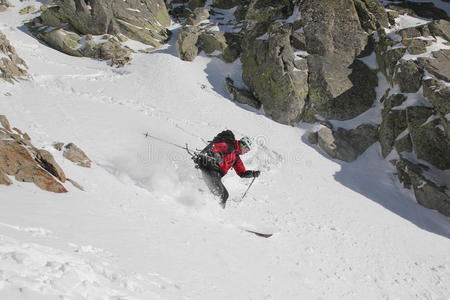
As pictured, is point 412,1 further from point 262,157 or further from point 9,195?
point 9,195

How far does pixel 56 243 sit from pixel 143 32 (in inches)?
1162

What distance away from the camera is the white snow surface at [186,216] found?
3963mm

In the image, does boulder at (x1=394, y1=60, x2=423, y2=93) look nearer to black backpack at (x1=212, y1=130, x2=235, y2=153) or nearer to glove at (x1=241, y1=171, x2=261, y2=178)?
glove at (x1=241, y1=171, x2=261, y2=178)

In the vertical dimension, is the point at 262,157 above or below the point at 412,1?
below

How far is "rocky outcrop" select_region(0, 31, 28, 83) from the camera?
14.6 metres

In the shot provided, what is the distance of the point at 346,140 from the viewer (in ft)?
58.4

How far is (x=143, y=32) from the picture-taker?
29.2 m

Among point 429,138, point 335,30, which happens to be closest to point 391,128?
point 429,138

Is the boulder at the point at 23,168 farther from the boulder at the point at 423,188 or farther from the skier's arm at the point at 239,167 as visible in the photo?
the boulder at the point at 423,188

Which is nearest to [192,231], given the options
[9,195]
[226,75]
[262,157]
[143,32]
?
[9,195]

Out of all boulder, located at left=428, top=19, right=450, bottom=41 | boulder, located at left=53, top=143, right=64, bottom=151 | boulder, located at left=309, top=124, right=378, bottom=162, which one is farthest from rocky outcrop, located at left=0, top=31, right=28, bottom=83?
boulder, located at left=428, top=19, right=450, bottom=41

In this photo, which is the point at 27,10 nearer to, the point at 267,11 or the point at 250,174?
the point at 267,11

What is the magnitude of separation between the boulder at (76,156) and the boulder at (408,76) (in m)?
18.1

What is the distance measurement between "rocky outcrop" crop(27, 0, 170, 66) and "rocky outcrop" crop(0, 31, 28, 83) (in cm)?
764
